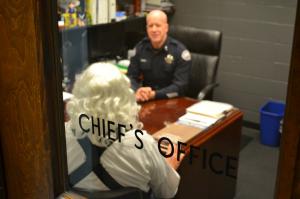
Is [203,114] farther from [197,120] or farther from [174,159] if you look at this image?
[174,159]

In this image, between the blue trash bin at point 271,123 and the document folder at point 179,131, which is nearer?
the document folder at point 179,131

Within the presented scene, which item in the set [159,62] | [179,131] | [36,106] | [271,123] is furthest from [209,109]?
[36,106]

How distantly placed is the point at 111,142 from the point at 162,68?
53.2 inches

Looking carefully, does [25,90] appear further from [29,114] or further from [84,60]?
[84,60]

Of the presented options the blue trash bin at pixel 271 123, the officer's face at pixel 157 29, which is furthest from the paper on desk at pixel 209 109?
the blue trash bin at pixel 271 123

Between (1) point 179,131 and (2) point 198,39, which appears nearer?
(1) point 179,131

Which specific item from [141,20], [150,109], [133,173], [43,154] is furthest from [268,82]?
[43,154]

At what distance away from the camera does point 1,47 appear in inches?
48.3

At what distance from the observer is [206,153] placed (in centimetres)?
165

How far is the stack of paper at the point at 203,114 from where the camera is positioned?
222 cm

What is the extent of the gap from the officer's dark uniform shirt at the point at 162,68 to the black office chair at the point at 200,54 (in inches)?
10.5

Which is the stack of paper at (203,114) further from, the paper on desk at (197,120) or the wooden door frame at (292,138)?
the wooden door frame at (292,138)

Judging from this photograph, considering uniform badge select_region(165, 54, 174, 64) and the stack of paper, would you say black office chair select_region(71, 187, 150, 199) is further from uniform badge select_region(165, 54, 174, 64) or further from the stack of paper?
uniform badge select_region(165, 54, 174, 64)

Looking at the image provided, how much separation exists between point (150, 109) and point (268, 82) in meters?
1.62
